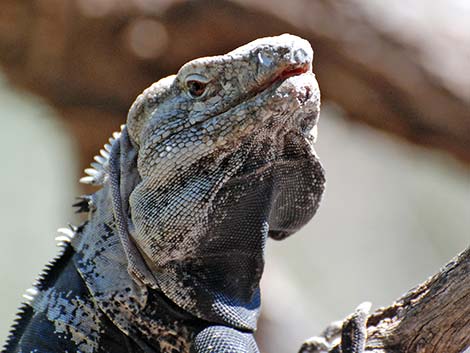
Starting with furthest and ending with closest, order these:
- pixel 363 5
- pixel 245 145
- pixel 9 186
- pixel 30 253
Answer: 1. pixel 9 186
2. pixel 30 253
3. pixel 363 5
4. pixel 245 145

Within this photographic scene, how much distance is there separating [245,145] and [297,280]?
9.91 metres

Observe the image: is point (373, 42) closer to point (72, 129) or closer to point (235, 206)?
point (72, 129)

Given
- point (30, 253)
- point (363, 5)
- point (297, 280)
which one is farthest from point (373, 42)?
point (30, 253)

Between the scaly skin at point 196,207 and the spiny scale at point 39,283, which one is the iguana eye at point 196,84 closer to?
the scaly skin at point 196,207

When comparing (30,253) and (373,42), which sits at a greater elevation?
(373,42)

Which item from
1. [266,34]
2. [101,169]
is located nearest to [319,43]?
[266,34]

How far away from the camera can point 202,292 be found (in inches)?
122

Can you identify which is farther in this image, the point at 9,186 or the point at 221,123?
the point at 9,186

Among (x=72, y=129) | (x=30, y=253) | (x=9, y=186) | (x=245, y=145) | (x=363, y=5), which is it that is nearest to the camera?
(x=245, y=145)

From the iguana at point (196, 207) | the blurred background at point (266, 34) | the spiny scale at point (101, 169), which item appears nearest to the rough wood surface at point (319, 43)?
the blurred background at point (266, 34)

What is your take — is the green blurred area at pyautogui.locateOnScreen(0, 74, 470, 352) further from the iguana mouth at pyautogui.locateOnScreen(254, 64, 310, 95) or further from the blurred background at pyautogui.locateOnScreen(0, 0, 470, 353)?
the iguana mouth at pyautogui.locateOnScreen(254, 64, 310, 95)

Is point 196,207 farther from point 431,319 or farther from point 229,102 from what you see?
point 431,319

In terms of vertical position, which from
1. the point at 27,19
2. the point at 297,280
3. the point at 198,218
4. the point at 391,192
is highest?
the point at 198,218

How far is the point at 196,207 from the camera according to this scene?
9.94 feet
